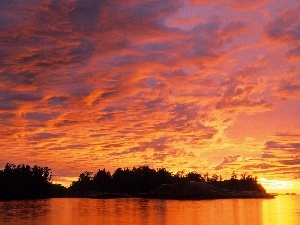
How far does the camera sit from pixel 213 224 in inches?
3061

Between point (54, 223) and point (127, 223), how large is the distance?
12.6 meters

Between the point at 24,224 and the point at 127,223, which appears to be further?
the point at 127,223

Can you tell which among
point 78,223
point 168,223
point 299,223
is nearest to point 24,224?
point 78,223

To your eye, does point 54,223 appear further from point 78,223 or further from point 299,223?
point 299,223

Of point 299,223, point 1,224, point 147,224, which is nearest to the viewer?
point 1,224

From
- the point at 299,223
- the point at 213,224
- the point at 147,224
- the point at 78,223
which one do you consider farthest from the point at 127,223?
the point at 299,223

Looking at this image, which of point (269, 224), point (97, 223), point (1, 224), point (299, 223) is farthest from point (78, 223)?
point (299, 223)

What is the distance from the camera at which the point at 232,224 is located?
7819 cm

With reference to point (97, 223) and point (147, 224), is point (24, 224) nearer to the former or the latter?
point (97, 223)

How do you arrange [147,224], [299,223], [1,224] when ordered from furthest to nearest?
[299,223], [147,224], [1,224]

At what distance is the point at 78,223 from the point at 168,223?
15632mm

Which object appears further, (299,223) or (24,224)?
(299,223)

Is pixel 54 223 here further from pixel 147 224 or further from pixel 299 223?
pixel 299 223

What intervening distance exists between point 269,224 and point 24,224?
42455 millimetres
